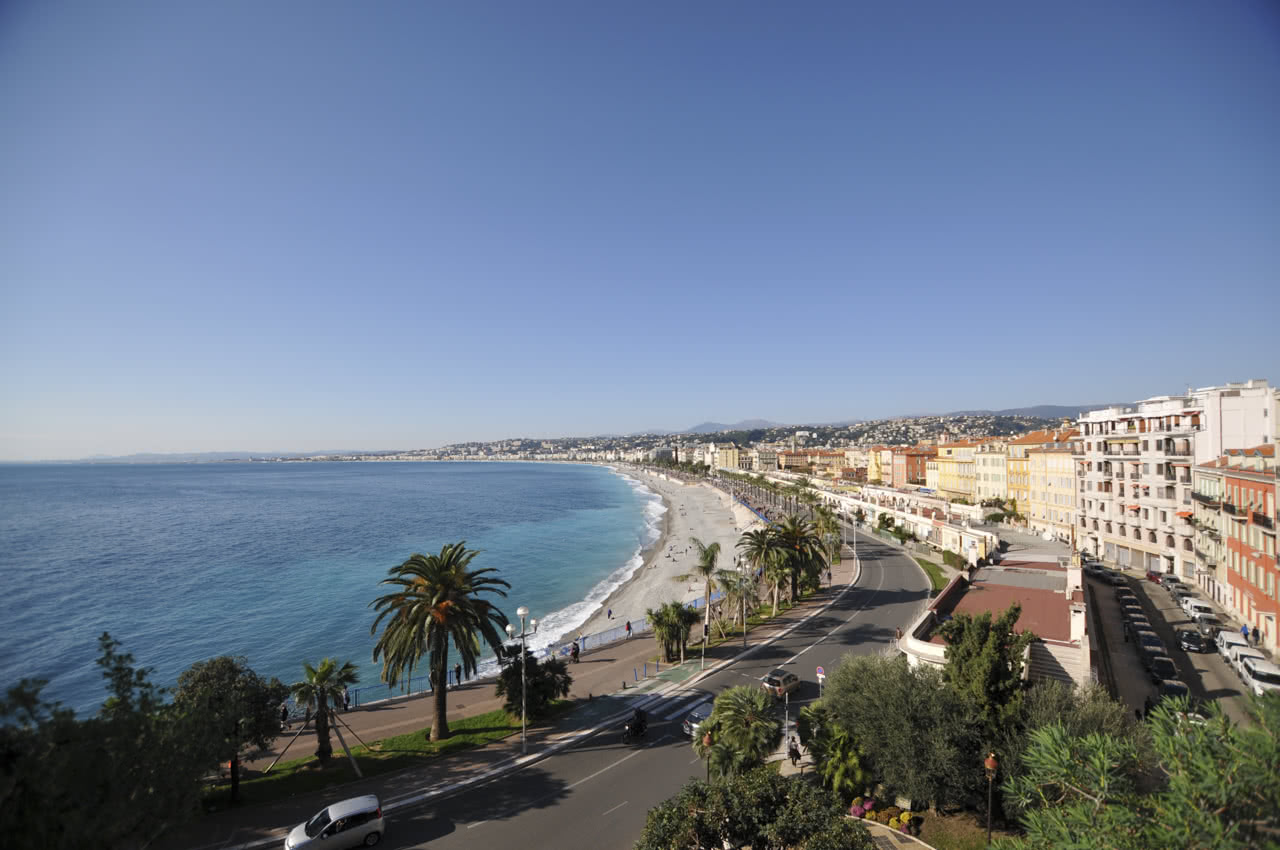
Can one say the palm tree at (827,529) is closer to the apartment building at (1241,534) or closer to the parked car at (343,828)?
the apartment building at (1241,534)

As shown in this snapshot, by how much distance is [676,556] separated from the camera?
250ft

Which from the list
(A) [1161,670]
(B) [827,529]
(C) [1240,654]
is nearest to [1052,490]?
(B) [827,529]

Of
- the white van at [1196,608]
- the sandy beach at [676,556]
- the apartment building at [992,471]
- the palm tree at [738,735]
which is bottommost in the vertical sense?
the sandy beach at [676,556]

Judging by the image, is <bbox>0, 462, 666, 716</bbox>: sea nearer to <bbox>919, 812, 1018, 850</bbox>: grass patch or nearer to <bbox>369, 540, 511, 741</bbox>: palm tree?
<bbox>369, 540, 511, 741</bbox>: palm tree

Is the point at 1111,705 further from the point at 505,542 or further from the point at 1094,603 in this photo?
the point at 505,542

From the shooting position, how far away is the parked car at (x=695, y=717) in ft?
70.2

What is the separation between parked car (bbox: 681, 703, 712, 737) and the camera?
843 inches

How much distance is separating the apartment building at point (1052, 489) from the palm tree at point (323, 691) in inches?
2248

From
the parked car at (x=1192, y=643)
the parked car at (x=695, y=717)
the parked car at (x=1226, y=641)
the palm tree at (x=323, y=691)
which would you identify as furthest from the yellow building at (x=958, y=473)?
the palm tree at (x=323, y=691)

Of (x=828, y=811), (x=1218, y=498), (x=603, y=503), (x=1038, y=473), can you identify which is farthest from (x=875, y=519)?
(x=603, y=503)

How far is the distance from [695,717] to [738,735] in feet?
21.7

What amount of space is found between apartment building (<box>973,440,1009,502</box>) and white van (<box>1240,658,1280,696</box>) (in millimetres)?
42828

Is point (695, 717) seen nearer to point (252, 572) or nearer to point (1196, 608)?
point (1196, 608)

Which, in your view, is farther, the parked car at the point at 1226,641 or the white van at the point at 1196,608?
the white van at the point at 1196,608
